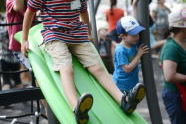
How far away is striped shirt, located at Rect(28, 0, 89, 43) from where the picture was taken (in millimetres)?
4918

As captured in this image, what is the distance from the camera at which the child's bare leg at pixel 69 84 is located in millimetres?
4574

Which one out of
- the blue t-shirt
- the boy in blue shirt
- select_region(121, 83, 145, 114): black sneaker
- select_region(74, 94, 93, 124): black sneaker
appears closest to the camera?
select_region(74, 94, 93, 124): black sneaker

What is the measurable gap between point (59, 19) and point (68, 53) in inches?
12.3

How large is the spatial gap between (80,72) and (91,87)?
0.67ft

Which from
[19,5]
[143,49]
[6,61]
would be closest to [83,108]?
[143,49]

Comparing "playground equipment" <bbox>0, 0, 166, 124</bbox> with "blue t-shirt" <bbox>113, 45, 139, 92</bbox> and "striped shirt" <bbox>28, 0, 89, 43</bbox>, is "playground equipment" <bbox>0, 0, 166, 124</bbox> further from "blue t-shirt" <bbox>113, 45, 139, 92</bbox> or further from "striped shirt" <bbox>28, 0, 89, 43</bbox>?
"blue t-shirt" <bbox>113, 45, 139, 92</bbox>

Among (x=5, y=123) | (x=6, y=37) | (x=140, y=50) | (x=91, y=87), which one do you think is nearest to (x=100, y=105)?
(x=91, y=87)

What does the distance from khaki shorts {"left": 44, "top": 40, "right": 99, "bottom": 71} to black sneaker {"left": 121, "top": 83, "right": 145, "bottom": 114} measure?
0.59 m

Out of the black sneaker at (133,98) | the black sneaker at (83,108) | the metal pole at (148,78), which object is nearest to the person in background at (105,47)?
the metal pole at (148,78)

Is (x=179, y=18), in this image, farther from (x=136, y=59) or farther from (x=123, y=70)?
(x=123, y=70)

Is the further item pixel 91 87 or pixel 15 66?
pixel 15 66

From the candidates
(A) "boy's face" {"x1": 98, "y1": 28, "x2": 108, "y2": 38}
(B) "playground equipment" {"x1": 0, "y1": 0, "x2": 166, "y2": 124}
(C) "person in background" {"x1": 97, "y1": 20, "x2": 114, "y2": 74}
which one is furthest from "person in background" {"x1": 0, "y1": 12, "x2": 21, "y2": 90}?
(B) "playground equipment" {"x1": 0, "y1": 0, "x2": 166, "y2": 124}

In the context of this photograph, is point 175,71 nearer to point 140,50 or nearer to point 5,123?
point 140,50

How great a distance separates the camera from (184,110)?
5.13 metres
